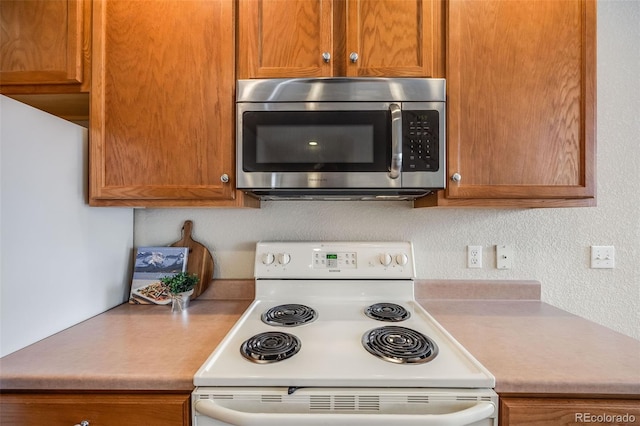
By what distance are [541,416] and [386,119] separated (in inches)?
38.0

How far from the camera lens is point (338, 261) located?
1.30 m

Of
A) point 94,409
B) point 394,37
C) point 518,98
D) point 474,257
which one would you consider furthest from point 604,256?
point 94,409

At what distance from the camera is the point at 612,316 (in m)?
1.36

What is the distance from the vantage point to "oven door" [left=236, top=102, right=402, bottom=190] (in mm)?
1030

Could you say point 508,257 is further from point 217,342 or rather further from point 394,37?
point 217,342

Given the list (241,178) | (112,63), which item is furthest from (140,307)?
(112,63)

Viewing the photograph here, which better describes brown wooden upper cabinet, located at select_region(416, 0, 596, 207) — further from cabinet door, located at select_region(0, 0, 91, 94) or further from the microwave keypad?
cabinet door, located at select_region(0, 0, 91, 94)

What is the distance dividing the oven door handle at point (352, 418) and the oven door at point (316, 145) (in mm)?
675

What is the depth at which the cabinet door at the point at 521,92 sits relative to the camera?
104 centimetres

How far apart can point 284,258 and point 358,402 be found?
2.24ft

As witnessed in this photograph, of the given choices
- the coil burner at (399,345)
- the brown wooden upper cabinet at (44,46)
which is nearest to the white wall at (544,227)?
the coil burner at (399,345)

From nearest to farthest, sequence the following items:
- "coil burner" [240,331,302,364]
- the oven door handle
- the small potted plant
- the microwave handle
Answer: the oven door handle, "coil burner" [240,331,302,364], the microwave handle, the small potted plant

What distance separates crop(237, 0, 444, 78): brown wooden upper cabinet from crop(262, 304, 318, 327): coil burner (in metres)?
0.90

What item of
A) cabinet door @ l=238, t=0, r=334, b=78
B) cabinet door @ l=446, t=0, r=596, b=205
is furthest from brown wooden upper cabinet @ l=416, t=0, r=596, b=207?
cabinet door @ l=238, t=0, r=334, b=78
